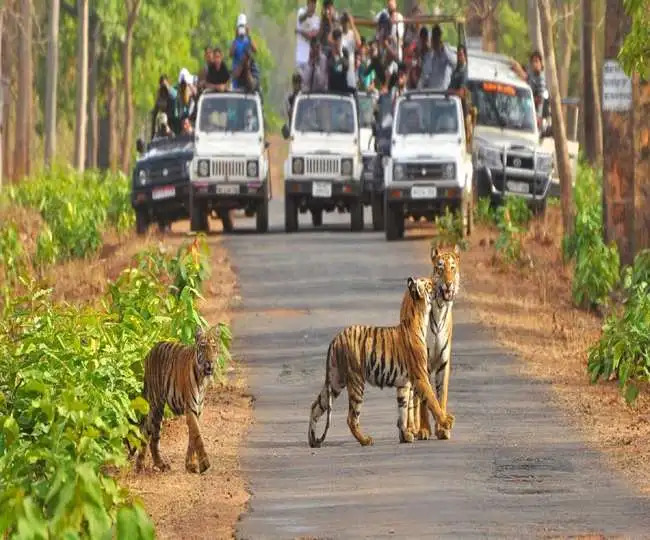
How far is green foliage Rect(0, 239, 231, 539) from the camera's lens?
11.0 metres

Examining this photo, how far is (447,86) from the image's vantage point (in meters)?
40.1

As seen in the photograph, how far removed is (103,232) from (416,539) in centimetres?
2925

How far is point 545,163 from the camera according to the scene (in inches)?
1610

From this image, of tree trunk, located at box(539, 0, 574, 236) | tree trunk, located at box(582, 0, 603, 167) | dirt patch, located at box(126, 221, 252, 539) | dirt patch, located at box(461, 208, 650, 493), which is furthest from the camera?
tree trunk, located at box(582, 0, 603, 167)

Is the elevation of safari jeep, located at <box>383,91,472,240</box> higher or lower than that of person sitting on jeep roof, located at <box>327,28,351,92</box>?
lower

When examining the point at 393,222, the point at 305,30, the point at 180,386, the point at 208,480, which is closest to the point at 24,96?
the point at 305,30

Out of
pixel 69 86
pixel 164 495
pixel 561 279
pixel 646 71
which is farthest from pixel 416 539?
pixel 69 86

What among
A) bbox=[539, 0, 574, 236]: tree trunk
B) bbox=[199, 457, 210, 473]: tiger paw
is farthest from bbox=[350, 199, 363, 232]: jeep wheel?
bbox=[199, 457, 210, 473]: tiger paw

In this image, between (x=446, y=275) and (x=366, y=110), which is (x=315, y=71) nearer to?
(x=366, y=110)

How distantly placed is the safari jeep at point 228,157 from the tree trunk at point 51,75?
64.8 feet

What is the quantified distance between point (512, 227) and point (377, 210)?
7298mm

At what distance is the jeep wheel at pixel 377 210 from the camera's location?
134 ft

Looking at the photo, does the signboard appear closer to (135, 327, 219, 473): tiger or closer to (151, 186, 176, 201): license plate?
(135, 327, 219, 473): tiger

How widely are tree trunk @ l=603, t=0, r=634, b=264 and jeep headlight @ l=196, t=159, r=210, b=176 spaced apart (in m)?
12.4
